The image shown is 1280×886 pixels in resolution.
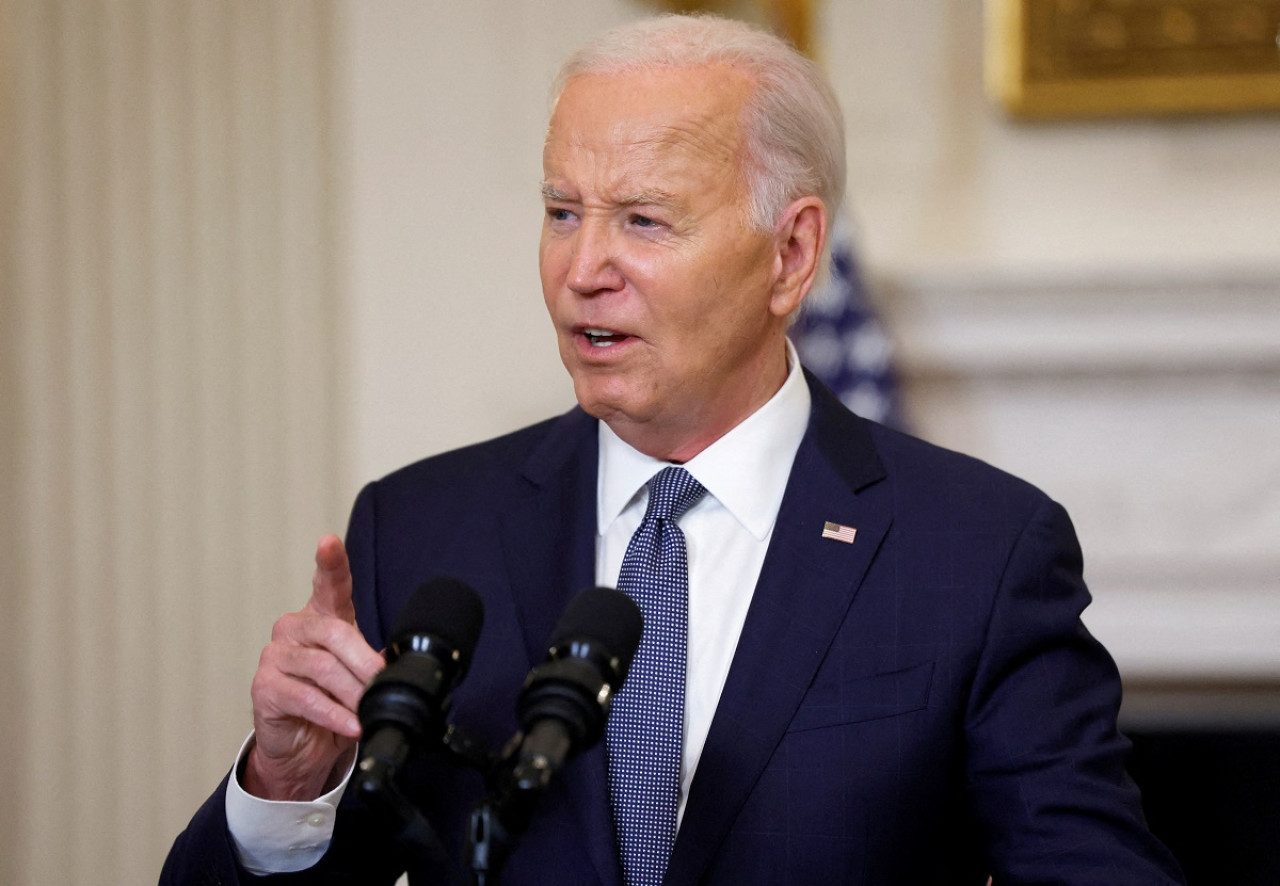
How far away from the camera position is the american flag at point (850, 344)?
304 cm

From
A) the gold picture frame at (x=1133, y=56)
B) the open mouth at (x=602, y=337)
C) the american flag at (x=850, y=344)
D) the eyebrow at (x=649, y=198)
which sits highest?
the gold picture frame at (x=1133, y=56)

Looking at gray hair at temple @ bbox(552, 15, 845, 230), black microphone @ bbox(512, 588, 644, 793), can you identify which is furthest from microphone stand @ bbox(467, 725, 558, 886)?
gray hair at temple @ bbox(552, 15, 845, 230)

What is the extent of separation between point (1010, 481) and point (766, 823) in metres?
0.58

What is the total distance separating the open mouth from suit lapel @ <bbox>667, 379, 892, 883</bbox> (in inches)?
12.2

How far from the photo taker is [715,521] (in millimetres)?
1854

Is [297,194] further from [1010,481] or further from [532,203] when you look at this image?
[1010,481]

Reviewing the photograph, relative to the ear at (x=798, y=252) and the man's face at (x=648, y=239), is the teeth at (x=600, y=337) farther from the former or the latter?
the ear at (x=798, y=252)

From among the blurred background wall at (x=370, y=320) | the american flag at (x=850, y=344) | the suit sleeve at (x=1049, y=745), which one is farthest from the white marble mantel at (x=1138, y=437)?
the suit sleeve at (x=1049, y=745)

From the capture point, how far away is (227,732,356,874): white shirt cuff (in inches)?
61.7

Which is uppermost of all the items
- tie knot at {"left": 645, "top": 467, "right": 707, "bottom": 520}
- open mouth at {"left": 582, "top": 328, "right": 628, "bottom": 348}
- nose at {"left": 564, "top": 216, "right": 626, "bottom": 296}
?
nose at {"left": 564, "top": 216, "right": 626, "bottom": 296}

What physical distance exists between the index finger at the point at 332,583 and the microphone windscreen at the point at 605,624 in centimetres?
35

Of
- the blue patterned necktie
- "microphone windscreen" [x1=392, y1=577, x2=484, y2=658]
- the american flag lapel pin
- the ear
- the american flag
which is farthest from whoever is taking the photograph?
the american flag

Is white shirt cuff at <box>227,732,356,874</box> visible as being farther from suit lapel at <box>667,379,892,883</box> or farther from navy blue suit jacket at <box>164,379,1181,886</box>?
suit lapel at <box>667,379,892,883</box>

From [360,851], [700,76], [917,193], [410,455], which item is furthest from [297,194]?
[360,851]
